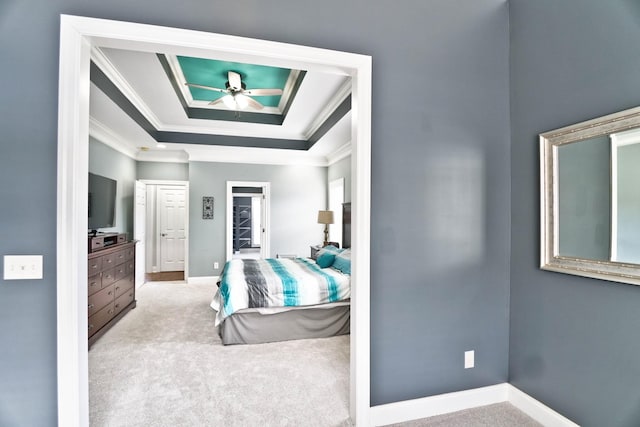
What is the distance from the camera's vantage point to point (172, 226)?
7.09 meters

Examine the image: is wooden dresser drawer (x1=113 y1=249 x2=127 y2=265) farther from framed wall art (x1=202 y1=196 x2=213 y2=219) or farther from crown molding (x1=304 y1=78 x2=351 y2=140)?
crown molding (x1=304 y1=78 x2=351 y2=140)

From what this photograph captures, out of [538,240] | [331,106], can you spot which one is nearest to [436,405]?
[538,240]

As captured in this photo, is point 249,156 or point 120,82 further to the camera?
point 249,156

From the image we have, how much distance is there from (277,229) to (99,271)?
361 centimetres

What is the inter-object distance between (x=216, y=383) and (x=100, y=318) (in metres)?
1.81

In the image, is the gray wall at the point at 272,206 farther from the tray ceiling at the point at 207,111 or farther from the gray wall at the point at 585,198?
the gray wall at the point at 585,198

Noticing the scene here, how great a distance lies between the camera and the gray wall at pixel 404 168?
145cm

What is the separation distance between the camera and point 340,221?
5.98m

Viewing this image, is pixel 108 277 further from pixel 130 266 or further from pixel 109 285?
pixel 130 266

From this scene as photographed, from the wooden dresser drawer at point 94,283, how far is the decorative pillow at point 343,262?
268cm

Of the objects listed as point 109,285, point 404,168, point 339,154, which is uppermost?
point 339,154

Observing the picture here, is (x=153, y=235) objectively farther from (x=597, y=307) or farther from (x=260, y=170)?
(x=597, y=307)

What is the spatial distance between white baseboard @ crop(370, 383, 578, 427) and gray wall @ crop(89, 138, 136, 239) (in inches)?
187

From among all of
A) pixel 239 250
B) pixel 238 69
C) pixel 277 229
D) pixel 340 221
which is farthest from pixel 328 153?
pixel 239 250
